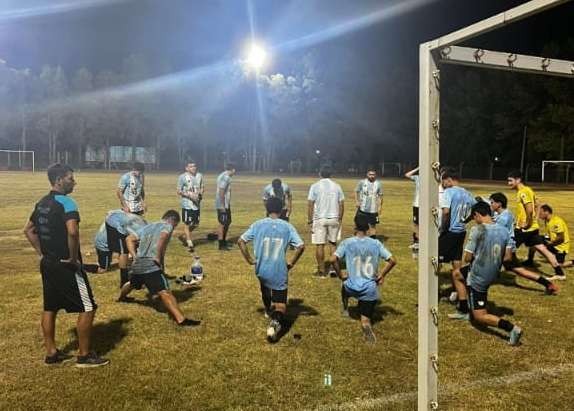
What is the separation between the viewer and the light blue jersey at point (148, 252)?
726cm

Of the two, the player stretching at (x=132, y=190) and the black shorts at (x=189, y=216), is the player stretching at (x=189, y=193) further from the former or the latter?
the player stretching at (x=132, y=190)

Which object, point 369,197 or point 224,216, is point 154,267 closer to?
point 224,216

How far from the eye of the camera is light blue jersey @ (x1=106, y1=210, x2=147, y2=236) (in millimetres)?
8180

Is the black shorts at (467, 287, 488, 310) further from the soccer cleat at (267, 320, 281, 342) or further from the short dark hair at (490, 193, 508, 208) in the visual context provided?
the short dark hair at (490, 193, 508, 208)

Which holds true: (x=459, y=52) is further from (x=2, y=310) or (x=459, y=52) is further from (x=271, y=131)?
(x=271, y=131)

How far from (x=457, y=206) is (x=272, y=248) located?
3462 millimetres

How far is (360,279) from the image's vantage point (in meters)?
6.95

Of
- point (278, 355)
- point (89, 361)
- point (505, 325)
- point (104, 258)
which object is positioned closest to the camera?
point (89, 361)

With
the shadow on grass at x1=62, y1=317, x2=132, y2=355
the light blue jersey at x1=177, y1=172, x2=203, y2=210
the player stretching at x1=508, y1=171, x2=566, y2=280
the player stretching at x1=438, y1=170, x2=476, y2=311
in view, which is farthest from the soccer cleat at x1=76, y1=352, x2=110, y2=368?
the player stretching at x1=508, y1=171, x2=566, y2=280

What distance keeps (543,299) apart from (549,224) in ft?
10.3

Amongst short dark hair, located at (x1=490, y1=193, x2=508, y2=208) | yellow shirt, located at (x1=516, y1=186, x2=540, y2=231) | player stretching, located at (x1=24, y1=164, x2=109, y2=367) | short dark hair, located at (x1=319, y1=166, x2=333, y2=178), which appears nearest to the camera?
player stretching, located at (x1=24, y1=164, x2=109, y2=367)

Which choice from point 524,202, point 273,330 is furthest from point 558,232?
point 273,330

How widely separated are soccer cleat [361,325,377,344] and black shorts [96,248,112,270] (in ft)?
17.1

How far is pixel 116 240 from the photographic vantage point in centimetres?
944
